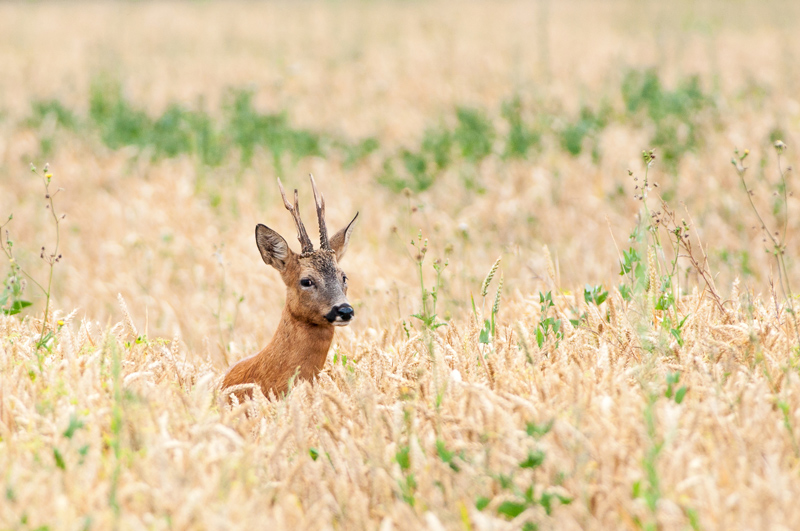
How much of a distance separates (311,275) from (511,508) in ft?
7.07

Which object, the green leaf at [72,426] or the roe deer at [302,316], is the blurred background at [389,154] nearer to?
the roe deer at [302,316]

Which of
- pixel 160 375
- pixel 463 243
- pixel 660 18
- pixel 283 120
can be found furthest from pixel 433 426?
pixel 660 18

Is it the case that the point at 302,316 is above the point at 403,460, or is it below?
above

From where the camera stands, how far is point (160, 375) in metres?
4.43

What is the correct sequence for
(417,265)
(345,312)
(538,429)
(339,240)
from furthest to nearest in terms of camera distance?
(417,265) → (339,240) → (345,312) → (538,429)

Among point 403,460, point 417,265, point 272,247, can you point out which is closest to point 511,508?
point 403,460

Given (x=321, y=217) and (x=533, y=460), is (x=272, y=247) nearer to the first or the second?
(x=321, y=217)

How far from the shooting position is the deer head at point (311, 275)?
456cm

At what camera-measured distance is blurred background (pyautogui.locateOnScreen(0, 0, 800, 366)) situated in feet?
25.2

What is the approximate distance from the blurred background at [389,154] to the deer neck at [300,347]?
72 centimetres

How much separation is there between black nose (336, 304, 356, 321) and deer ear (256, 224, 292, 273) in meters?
0.51

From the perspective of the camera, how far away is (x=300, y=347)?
4.62 m

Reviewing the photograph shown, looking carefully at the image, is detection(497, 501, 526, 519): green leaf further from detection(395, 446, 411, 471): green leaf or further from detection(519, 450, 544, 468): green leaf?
detection(395, 446, 411, 471): green leaf

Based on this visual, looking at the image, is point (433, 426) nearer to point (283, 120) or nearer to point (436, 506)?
point (436, 506)
